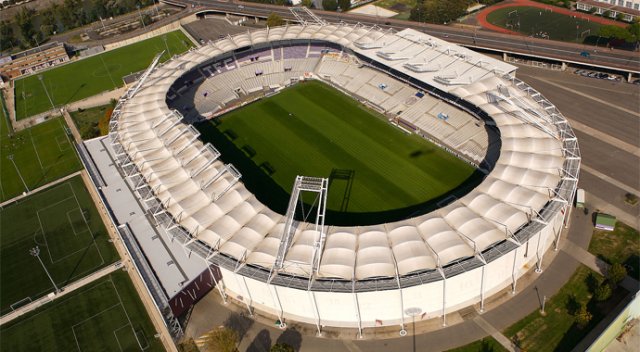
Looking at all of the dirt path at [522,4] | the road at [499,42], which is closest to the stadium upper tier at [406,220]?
the road at [499,42]

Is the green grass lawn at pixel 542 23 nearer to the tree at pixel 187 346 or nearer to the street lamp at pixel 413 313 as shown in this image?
the street lamp at pixel 413 313

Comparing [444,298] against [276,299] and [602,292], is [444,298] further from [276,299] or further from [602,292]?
[276,299]

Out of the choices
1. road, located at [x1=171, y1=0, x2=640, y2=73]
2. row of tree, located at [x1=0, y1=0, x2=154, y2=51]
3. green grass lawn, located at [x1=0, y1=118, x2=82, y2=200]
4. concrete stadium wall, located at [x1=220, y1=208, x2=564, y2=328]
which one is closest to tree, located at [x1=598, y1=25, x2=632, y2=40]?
road, located at [x1=171, y1=0, x2=640, y2=73]

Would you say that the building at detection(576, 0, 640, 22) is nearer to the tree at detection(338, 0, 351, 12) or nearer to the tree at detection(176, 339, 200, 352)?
the tree at detection(338, 0, 351, 12)

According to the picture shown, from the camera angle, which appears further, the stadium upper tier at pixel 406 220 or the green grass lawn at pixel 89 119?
the green grass lawn at pixel 89 119

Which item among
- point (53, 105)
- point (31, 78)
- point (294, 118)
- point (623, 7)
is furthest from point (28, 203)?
point (623, 7)

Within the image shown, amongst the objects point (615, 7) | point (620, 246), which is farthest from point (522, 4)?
point (620, 246)
